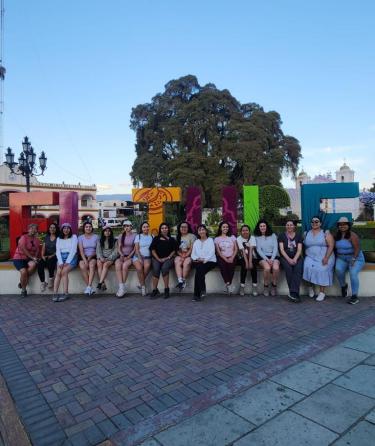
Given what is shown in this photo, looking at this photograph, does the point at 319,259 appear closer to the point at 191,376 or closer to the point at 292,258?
the point at 292,258

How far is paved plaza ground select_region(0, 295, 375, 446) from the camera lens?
2469 mm

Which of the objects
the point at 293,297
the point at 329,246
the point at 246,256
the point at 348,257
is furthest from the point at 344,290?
the point at 246,256

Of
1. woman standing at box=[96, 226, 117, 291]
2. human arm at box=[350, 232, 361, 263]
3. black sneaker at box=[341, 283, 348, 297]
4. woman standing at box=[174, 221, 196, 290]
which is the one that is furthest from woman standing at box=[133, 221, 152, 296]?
human arm at box=[350, 232, 361, 263]

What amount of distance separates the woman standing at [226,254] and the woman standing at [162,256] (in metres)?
0.91

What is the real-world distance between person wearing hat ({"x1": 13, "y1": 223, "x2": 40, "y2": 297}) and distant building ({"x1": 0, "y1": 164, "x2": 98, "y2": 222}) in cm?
3366

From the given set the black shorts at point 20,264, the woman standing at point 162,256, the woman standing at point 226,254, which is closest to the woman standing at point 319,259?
the woman standing at point 226,254

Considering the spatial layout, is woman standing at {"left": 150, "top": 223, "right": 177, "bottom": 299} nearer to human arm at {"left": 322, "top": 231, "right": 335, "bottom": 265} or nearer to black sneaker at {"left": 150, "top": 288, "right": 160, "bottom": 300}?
black sneaker at {"left": 150, "top": 288, "right": 160, "bottom": 300}

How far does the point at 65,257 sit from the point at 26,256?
0.87 metres

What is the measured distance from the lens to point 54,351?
13.3 ft

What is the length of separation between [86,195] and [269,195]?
34371mm

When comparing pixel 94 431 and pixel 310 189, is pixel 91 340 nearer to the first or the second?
pixel 94 431

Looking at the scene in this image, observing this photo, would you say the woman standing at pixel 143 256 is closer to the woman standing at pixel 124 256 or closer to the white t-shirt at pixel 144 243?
the white t-shirt at pixel 144 243

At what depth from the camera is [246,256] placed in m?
6.37

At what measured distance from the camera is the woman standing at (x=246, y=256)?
6.34 metres
